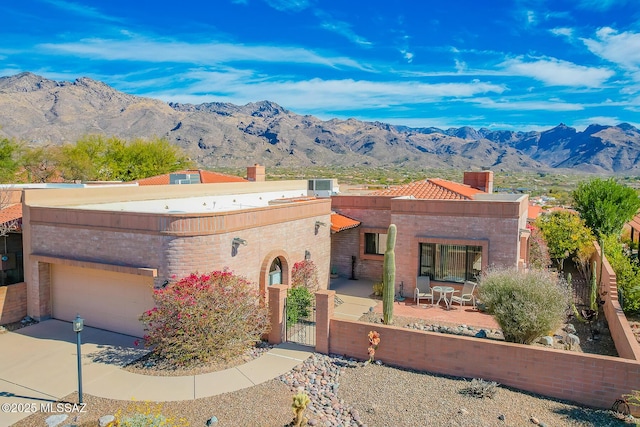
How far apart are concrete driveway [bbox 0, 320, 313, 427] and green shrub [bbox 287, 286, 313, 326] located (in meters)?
1.27

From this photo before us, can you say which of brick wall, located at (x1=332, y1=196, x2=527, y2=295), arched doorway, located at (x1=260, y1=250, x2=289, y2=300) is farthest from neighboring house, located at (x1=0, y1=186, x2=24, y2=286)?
brick wall, located at (x1=332, y1=196, x2=527, y2=295)

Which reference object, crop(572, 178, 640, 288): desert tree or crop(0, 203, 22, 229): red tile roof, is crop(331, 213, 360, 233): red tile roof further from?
crop(572, 178, 640, 288): desert tree

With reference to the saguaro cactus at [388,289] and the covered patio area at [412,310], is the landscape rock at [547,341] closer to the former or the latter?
the covered patio area at [412,310]

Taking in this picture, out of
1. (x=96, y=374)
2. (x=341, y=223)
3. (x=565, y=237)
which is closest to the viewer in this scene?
(x=96, y=374)

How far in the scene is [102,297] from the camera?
581 inches

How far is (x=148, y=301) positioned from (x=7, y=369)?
3.69 m

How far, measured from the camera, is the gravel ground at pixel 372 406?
369 inches

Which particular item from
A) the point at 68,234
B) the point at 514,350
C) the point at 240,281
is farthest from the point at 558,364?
the point at 68,234

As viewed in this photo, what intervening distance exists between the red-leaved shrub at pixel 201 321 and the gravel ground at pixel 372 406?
1846 mm

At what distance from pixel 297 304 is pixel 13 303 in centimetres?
913

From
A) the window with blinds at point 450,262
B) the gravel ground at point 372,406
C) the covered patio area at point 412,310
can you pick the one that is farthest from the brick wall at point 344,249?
the gravel ground at point 372,406

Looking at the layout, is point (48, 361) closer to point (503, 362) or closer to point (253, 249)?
point (253, 249)

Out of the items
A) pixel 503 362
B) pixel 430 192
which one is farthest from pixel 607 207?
pixel 503 362

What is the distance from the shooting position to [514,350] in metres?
10.8
